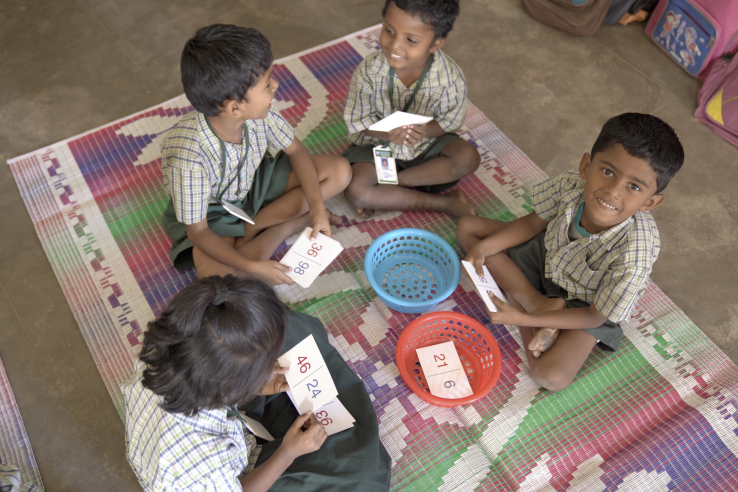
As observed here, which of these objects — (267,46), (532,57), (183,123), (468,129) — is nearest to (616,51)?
(532,57)

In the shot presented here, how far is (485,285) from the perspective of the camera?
1.69 meters

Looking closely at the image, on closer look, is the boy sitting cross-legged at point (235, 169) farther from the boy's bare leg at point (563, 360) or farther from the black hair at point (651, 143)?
the black hair at point (651, 143)

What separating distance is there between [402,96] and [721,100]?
57.5 inches

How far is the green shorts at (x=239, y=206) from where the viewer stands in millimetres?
1813

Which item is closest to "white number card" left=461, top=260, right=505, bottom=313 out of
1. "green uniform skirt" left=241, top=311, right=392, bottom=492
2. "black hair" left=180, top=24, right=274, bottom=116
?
"green uniform skirt" left=241, top=311, right=392, bottom=492

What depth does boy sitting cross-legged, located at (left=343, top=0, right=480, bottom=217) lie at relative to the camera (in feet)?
5.98

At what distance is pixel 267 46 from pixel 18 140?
1.47 metres

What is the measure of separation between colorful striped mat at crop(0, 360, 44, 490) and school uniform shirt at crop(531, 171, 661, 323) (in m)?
1.64

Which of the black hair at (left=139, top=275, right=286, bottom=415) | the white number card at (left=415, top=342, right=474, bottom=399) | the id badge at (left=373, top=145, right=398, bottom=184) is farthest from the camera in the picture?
the id badge at (left=373, top=145, right=398, bottom=184)

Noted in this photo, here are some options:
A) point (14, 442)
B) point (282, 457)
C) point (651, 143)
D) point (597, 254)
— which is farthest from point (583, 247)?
point (14, 442)

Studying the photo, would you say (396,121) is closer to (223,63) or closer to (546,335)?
(223,63)

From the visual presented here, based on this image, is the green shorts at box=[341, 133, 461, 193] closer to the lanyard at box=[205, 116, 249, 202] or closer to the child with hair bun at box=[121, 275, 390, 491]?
the lanyard at box=[205, 116, 249, 202]

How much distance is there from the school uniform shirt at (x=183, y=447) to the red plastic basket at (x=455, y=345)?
611mm

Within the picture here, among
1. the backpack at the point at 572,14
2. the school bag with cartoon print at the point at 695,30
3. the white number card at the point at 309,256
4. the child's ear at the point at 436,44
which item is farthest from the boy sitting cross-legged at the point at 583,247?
the backpack at the point at 572,14
